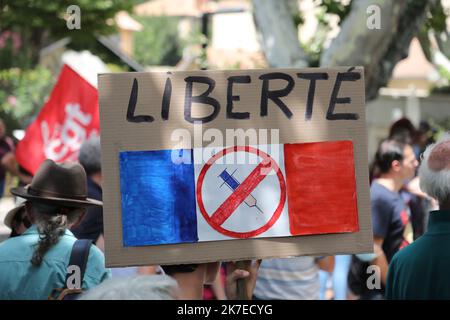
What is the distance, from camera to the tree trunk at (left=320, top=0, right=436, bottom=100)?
7855 mm

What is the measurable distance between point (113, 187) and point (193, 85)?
433 mm

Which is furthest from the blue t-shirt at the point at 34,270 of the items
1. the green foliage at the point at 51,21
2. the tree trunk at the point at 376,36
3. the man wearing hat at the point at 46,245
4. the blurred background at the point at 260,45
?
the green foliage at the point at 51,21

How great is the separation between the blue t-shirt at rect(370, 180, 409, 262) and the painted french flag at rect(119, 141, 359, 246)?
2725 millimetres

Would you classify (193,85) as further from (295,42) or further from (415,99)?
(415,99)

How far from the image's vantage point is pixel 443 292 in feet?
11.0

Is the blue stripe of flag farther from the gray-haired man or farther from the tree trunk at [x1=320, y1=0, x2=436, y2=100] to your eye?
the tree trunk at [x1=320, y1=0, x2=436, y2=100]

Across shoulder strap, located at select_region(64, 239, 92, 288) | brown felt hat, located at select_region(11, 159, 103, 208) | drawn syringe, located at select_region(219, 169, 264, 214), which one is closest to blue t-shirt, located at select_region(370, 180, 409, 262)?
brown felt hat, located at select_region(11, 159, 103, 208)

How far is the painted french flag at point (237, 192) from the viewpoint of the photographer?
3.15m

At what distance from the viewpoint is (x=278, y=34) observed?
8.68 meters

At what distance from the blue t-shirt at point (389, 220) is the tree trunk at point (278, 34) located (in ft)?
8.90

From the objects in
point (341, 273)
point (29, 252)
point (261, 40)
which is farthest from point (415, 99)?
point (29, 252)

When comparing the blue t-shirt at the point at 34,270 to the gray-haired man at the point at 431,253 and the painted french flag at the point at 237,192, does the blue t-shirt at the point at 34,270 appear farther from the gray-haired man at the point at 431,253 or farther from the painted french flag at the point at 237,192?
the gray-haired man at the point at 431,253

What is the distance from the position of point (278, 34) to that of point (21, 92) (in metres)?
17.4

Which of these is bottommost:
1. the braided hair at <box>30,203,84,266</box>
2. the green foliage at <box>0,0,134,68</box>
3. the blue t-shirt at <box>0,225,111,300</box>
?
the blue t-shirt at <box>0,225,111,300</box>
